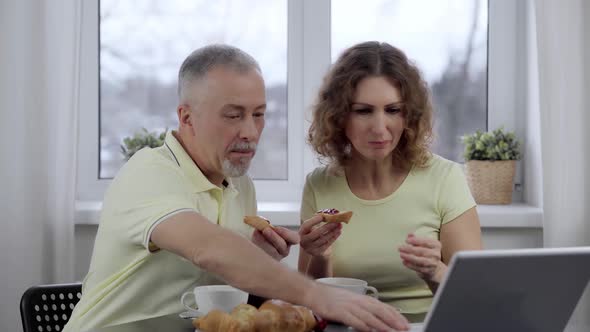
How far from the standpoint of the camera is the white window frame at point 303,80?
3.02 m

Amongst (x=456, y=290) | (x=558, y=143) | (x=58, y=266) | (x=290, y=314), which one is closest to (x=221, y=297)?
(x=290, y=314)

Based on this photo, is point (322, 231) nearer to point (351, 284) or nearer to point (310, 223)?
point (310, 223)

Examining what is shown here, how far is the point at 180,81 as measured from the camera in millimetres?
1658

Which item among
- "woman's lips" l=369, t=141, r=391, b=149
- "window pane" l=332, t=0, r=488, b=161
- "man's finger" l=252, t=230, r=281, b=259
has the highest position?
"window pane" l=332, t=0, r=488, b=161

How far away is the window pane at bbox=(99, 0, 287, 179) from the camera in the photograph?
3072 millimetres

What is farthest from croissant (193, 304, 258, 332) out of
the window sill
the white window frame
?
the white window frame

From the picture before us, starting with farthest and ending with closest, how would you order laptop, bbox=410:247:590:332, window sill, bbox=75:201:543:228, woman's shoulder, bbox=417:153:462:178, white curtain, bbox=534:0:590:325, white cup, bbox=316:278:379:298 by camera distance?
1. window sill, bbox=75:201:543:228
2. white curtain, bbox=534:0:590:325
3. woman's shoulder, bbox=417:153:462:178
4. white cup, bbox=316:278:379:298
5. laptop, bbox=410:247:590:332

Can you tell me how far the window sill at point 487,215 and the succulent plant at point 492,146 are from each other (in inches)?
7.6

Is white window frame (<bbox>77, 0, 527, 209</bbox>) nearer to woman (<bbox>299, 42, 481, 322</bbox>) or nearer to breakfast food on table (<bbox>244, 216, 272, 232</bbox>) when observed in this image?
woman (<bbox>299, 42, 481, 322</bbox>)

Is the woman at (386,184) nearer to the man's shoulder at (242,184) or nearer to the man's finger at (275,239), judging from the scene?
the man's shoulder at (242,184)

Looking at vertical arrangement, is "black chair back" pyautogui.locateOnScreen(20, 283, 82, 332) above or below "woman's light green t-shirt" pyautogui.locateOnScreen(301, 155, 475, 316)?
below

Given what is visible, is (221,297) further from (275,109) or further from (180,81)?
(275,109)

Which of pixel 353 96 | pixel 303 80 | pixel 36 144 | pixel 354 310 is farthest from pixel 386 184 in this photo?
pixel 36 144

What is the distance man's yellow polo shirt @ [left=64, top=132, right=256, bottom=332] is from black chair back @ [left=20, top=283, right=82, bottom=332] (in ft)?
0.55
